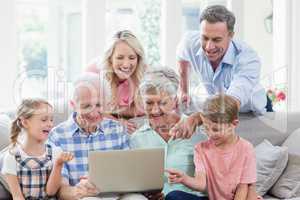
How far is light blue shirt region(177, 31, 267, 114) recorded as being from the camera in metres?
2.67

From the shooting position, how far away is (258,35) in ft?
13.8

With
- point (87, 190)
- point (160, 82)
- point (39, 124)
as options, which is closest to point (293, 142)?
point (160, 82)

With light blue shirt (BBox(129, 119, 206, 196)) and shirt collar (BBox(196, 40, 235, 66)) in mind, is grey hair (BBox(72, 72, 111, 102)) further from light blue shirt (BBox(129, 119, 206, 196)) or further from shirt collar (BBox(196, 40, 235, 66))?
shirt collar (BBox(196, 40, 235, 66))

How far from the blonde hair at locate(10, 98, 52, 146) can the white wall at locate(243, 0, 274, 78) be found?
2395 millimetres

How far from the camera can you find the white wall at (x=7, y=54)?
328 cm

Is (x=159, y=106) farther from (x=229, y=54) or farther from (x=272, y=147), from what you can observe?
(x=272, y=147)

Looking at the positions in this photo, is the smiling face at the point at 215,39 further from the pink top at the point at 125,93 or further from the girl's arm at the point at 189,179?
the girl's arm at the point at 189,179

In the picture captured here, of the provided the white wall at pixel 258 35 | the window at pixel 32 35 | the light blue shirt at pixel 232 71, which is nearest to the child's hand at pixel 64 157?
the light blue shirt at pixel 232 71

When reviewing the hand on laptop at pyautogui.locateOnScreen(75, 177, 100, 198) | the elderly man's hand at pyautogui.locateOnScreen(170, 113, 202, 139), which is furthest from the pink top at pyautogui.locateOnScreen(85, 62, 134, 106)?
the hand on laptop at pyautogui.locateOnScreen(75, 177, 100, 198)

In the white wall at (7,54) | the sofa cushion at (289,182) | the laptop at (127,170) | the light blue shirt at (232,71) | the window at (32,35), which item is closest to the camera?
the laptop at (127,170)

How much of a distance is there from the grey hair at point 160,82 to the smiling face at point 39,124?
18.0 inches

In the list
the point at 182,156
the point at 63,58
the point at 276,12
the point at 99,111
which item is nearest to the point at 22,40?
the point at 63,58

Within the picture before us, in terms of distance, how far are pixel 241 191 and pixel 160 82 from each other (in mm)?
607

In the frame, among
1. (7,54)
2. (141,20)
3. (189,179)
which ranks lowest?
(189,179)
